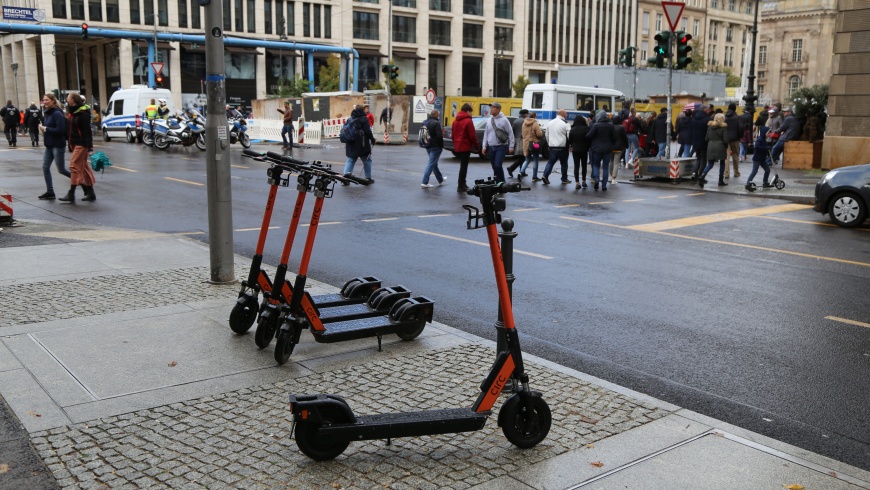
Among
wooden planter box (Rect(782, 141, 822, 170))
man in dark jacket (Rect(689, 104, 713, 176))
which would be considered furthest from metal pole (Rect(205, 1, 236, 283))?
wooden planter box (Rect(782, 141, 822, 170))

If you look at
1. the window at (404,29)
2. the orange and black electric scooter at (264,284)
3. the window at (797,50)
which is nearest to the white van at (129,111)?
the orange and black electric scooter at (264,284)

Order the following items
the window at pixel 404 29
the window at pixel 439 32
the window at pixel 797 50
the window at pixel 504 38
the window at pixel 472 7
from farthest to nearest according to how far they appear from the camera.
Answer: the window at pixel 797 50 → the window at pixel 504 38 → the window at pixel 472 7 → the window at pixel 439 32 → the window at pixel 404 29

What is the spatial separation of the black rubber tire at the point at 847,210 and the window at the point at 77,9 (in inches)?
2464

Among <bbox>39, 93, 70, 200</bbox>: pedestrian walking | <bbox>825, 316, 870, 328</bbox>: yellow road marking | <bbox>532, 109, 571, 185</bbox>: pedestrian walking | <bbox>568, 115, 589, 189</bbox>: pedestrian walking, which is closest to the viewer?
<bbox>825, 316, 870, 328</bbox>: yellow road marking

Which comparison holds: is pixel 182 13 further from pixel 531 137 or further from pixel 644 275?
pixel 644 275

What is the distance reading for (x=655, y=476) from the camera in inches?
162

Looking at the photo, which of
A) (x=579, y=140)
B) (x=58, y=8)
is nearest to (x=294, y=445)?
(x=579, y=140)

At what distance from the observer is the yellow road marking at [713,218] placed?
13.2m

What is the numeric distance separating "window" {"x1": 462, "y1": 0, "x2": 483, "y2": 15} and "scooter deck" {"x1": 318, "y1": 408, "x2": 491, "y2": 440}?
81.8 metres

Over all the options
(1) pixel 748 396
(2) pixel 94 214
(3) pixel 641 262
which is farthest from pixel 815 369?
(2) pixel 94 214

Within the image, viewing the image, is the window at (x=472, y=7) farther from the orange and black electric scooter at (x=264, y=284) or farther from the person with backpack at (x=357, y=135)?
the orange and black electric scooter at (x=264, y=284)

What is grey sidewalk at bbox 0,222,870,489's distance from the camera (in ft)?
13.4

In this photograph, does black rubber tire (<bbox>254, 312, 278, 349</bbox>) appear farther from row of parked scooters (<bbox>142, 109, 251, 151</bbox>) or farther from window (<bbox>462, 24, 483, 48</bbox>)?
window (<bbox>462, 24, 483, 48</bbox>)

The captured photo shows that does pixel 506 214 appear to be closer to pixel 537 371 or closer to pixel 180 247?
pixel 180 247
